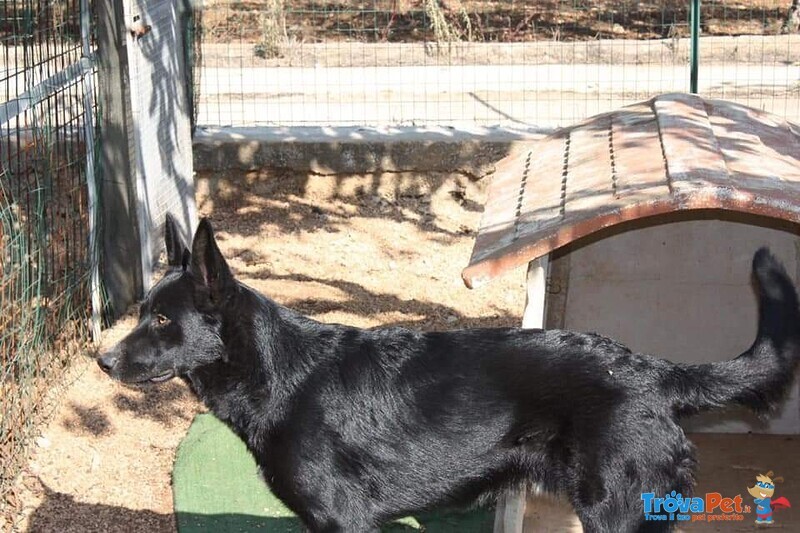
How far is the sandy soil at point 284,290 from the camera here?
5.89 m

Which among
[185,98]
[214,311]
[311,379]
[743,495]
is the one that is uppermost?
[185,98]

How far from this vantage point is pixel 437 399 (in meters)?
4.41

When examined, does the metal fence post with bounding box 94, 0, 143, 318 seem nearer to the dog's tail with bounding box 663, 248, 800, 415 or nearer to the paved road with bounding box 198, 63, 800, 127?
the paved road with bounding box 198, 63, 800, 127

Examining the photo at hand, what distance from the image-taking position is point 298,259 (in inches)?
353

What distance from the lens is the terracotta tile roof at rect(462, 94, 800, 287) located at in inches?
184

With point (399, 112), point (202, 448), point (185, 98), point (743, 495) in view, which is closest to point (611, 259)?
point (743, 495)

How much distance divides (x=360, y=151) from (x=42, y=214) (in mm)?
3836

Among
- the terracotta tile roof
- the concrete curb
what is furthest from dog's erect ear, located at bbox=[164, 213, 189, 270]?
the concrete curb

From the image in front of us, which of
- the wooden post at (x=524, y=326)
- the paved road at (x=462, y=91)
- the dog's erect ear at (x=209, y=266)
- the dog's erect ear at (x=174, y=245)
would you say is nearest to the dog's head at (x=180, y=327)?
the dog's erect ear at (x=209, y=266)

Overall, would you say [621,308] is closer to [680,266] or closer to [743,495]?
[680,266]

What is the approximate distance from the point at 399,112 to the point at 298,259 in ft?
13.8

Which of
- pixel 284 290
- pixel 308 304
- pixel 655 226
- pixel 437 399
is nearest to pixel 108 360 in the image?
pixel 437 399

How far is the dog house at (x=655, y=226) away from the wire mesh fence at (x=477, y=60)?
4.39m

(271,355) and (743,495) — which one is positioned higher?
(271,355)
